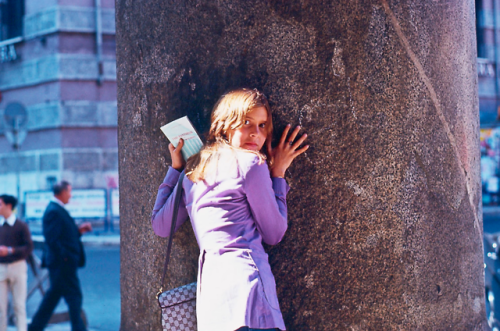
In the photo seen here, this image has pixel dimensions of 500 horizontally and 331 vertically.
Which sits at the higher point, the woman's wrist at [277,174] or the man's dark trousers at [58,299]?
the woman's wrist at [277,174]

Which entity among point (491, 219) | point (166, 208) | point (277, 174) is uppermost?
point (277, 174)

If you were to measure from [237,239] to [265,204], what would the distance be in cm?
17

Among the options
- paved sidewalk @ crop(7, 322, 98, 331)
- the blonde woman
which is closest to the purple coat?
the blonde woman

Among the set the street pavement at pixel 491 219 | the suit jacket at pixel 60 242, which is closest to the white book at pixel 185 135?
the suit jacket at pixel 60 242

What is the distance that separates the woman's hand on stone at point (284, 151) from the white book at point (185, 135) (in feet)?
1.08

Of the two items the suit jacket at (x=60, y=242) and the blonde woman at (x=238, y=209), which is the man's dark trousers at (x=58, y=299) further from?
the blonde woman at (x=238, y=209)

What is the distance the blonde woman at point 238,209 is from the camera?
2078mm

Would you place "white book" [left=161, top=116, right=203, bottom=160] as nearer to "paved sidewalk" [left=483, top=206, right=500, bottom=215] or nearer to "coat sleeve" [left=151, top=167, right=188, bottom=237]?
"coat sleeve" [left=151, top=167, right=188, bottom=237]

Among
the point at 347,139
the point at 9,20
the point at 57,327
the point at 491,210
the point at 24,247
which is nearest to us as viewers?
the point at 347,139

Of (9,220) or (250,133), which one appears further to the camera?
(9,220)

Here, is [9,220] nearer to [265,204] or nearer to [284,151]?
[284,151]

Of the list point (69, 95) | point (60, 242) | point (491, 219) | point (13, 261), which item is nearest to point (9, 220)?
point (13, 261)

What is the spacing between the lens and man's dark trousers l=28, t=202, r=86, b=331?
6164 mm

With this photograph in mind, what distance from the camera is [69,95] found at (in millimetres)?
18109
